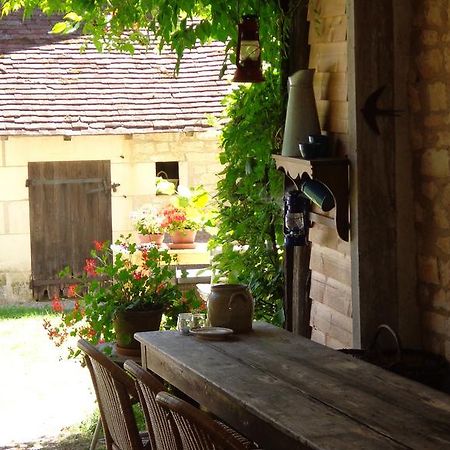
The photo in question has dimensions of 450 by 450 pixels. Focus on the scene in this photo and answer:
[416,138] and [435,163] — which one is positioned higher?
[416,138]

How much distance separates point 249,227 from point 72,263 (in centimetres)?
620

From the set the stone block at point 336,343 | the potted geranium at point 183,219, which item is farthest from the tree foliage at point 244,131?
the potted geranium at point 183,219

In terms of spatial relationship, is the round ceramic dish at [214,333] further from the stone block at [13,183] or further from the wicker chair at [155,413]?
the stone block at [13,183]

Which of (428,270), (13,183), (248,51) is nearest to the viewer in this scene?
(428,270)

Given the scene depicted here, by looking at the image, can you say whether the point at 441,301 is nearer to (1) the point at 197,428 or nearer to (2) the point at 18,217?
(1) the point at 197,428

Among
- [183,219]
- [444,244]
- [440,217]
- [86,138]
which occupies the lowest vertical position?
[183,219]

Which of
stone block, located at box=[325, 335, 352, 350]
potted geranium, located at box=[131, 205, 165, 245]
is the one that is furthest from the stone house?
stone block, located at box=[325, 335, 352, 350]

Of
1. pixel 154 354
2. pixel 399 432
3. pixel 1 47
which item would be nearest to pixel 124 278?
pixel 154 354

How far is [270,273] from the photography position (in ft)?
19.9

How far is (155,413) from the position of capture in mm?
3211

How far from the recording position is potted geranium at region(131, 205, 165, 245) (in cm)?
1138

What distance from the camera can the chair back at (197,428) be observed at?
2656mm

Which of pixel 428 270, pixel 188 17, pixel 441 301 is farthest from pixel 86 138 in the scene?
pixel 441 301

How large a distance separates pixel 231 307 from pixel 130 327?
1413 mm
